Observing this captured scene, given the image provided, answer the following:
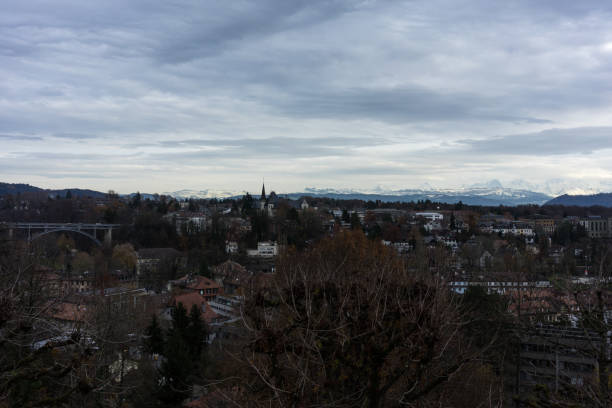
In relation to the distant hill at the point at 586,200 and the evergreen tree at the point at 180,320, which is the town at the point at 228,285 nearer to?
the evergreen tree at the point at 180,320

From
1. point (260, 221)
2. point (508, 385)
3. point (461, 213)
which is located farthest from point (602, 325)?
point (461, 213)

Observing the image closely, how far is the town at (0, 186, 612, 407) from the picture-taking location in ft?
20.7

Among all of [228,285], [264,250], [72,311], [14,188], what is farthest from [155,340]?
[14,188]

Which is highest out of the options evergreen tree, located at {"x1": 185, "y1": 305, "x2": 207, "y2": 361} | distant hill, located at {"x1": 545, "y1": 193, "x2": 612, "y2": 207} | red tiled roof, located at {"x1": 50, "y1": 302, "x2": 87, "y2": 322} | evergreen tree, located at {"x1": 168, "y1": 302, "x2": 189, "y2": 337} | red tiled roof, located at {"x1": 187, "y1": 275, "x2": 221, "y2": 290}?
distant hill, located at {"x1": 545, "y1": 193, "x2": 612, "y2": 207}

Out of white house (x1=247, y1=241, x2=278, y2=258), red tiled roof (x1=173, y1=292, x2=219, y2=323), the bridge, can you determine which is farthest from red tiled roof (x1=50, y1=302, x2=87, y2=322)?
the bridge

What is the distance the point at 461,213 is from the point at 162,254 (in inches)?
2488

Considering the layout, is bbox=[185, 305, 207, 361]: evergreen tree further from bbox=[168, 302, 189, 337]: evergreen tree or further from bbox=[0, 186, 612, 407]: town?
bbox=[168, 302, 189, 337]: evergreen tree

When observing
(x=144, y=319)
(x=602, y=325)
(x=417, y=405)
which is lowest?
(x=144, y=319)

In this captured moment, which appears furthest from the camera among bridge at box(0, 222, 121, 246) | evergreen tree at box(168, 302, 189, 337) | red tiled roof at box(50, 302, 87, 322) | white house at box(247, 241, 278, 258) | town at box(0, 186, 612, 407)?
bridge at box(0, 222, 121, 246)

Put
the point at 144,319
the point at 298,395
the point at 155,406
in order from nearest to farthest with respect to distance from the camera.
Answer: the point at 298,395 → the point at 155,406 → the point at 144,319

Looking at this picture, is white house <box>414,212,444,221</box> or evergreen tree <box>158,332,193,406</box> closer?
evergreen tree <box>158,332,193,406</box>

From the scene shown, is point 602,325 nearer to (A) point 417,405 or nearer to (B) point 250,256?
(A) point 417,405

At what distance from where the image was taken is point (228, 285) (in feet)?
119

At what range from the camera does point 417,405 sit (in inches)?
203
